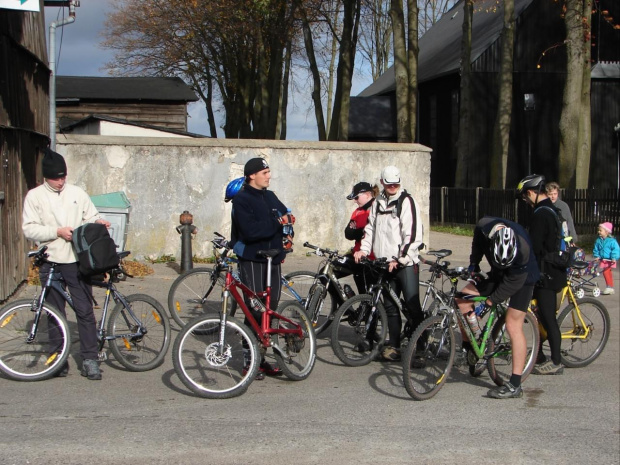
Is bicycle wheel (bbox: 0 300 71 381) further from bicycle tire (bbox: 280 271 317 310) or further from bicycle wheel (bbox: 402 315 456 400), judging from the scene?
bicycle wheel (bbox: 402 315 456 400)

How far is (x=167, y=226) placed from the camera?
46.4ft

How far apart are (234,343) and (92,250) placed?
4.56 ft

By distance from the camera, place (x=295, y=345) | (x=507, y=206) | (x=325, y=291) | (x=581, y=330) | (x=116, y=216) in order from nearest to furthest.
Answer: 1. (x=295, y=345)
2. (x=581, y=330)
3. (x=325, y=291)
4. (x=116, y=216)
5. (x=507, y=206)

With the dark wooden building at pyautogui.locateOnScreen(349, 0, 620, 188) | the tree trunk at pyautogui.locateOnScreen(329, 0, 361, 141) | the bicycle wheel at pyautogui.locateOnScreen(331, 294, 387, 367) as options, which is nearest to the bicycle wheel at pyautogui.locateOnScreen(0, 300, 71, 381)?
the bicycle wheel at pyautogui.locateOnScreen(331, 294, 387, 367)

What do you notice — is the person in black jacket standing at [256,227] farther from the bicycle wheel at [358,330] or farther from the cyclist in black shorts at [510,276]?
the cyclist in black shorts at [510,276]

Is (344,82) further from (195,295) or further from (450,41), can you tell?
(195,295)

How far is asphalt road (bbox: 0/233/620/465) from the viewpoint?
5.15 meters

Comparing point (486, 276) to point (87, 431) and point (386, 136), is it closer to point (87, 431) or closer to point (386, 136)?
point (87, 431)

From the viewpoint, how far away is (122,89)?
33719mm

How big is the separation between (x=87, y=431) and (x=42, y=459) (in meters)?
0.60

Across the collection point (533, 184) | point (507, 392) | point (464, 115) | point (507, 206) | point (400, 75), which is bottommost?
point (507, 392)

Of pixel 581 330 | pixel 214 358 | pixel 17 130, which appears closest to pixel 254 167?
pixel 214 358

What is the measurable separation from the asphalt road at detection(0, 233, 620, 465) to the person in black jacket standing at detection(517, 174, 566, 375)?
541 mm

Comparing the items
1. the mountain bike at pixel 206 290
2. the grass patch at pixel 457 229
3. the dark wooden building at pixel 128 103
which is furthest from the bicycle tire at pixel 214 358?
the dark wooden building at pixel 128 103
